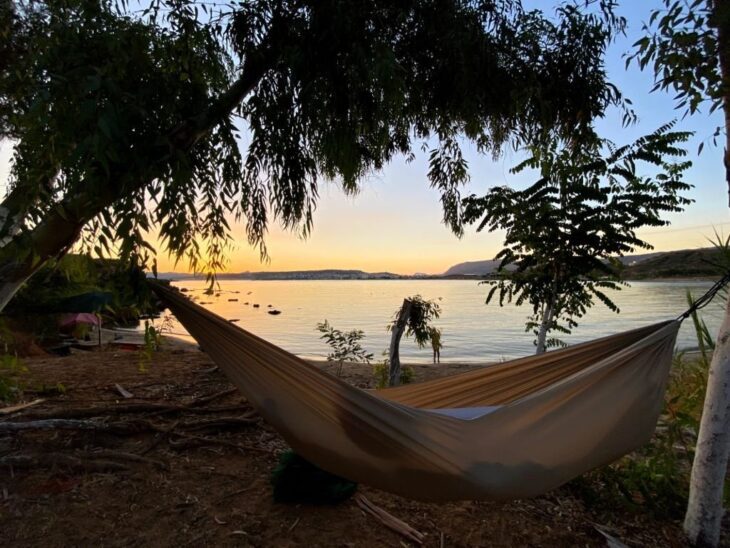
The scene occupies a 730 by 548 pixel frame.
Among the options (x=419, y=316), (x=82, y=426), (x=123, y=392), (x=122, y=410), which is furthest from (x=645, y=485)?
(x=123, y=392)

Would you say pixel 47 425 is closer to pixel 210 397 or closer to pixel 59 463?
pixel 59 463

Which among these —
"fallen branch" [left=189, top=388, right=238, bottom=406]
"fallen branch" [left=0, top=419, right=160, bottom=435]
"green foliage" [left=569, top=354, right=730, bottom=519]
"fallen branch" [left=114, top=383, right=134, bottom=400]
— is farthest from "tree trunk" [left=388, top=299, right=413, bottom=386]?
"fallen branch" [left=114, top=383, right=134, bottom=400]

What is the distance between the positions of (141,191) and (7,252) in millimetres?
580

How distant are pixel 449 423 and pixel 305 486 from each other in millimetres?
837

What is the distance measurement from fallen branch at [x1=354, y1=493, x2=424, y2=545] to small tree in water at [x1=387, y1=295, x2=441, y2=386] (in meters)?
1.68

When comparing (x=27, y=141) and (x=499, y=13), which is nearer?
(x=27, y=141)

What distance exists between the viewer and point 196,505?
1.92m

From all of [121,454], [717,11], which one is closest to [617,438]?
[717,11]

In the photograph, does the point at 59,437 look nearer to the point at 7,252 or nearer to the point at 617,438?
the point at 7,252

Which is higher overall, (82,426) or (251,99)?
(251,99)

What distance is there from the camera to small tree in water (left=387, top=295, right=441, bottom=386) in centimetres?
369

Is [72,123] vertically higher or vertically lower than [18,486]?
higher

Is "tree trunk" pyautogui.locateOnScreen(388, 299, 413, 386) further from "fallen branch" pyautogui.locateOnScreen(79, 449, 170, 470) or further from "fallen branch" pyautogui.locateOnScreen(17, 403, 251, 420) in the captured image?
"fallen branch" pyautogui.locateOnScreen(79, 449, 170, 470)

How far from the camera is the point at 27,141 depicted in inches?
62.0
